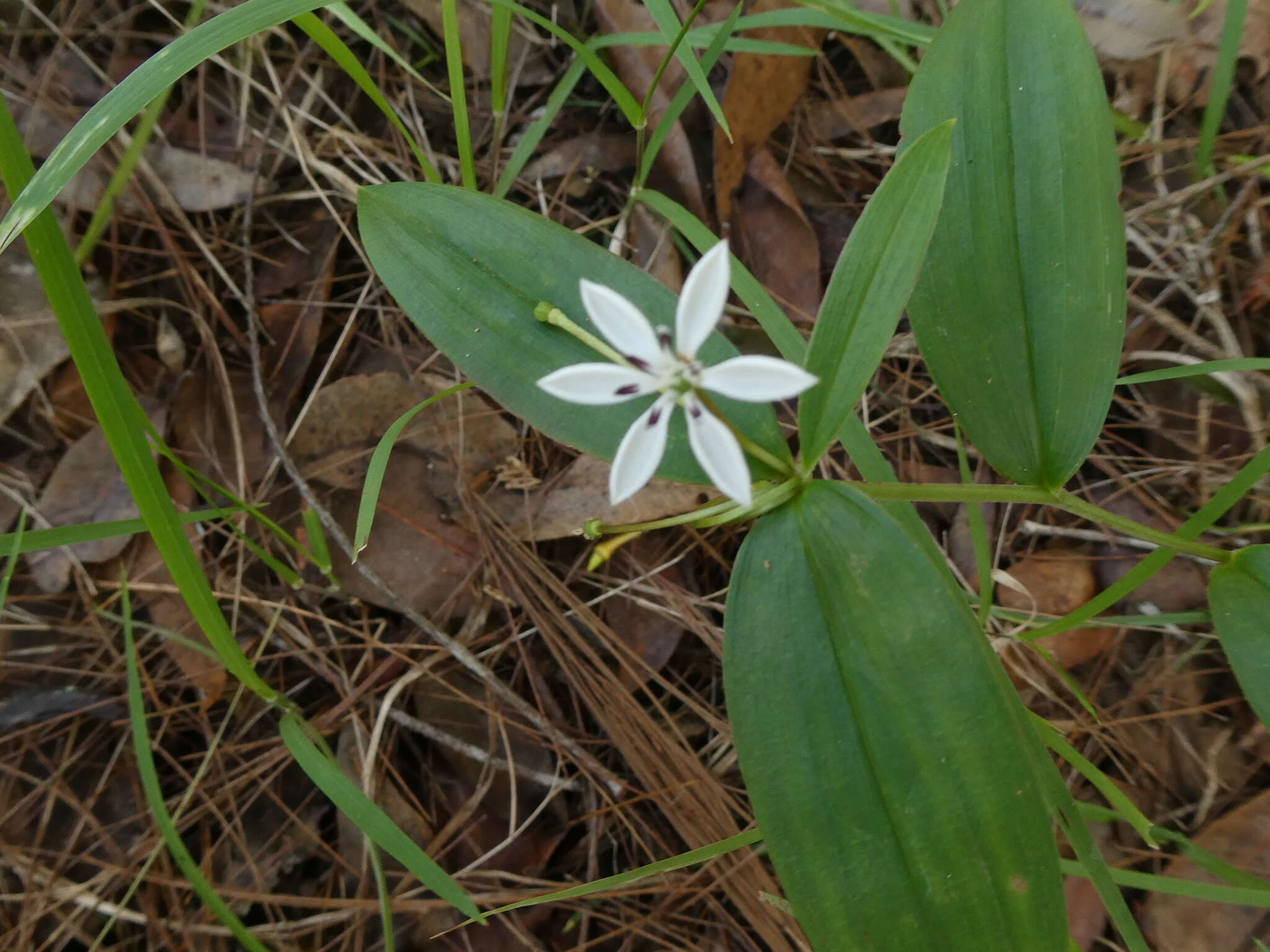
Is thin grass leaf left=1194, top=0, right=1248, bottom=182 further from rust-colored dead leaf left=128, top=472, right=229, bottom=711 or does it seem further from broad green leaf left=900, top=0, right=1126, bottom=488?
rust-colored dead leaf left=128, top=472, right=229, bottom=711

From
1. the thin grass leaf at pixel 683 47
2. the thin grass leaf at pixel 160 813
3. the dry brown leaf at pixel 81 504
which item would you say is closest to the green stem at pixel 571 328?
the thin grass leaf at pixel 683 47

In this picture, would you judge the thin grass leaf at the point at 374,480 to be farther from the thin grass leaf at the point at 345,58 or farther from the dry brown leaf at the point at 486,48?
the dry brown leaf at the point at 486,48

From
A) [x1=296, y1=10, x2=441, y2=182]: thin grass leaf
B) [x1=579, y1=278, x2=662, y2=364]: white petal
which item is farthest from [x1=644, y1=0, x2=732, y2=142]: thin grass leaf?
[x1=579, y1=278, x2=662, y2=364]: white petal

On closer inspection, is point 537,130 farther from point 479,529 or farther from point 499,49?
point 479,529

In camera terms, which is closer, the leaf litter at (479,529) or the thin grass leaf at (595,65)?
the thin grass leaf at (595,65)

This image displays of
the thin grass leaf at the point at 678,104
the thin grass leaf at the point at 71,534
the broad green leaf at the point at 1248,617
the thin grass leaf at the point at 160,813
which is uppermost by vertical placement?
the thin grass leaf at the point at 678,104

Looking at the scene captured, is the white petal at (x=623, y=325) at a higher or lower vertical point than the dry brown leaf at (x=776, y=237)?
higher

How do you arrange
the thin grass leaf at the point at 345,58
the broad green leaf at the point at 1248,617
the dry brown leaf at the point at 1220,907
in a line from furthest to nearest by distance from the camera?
1. the dry brown leaf at the point at 1220,907
2. the thin grass leaf at the point at 345,58
3. the broad green leaf at the point at 1248,617
